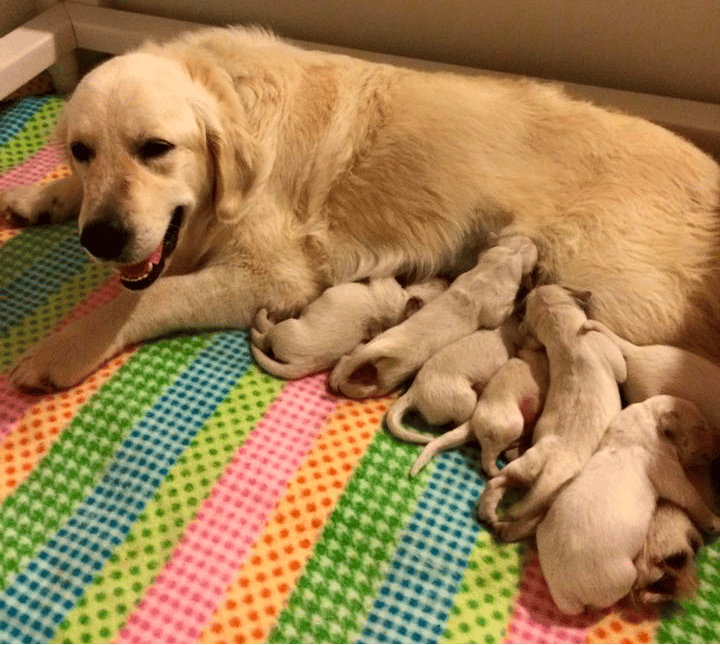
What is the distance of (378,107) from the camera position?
1.89 metres

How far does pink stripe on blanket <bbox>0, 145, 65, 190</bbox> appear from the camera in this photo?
2285 mm

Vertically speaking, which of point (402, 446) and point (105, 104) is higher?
point (105, 104)

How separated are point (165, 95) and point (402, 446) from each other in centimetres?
97

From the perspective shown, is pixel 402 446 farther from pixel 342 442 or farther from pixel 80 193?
pixel 80 193

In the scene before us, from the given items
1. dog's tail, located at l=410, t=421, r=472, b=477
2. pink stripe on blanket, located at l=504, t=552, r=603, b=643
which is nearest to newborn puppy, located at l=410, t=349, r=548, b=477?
dog's tail, located at l=410, t=421, r=472, b=477

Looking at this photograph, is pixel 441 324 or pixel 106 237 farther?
pixel 441 324

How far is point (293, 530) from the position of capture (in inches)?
56.3

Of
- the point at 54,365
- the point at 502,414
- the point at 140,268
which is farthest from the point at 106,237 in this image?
the point at 502,414

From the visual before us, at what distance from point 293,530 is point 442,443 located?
14.7 inches

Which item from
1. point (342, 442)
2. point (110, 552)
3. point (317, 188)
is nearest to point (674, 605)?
point (342, 442)

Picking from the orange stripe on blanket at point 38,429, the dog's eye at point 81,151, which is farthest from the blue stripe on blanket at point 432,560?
the dog's eye at point 81,151

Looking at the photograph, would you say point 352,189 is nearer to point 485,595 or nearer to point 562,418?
point 562,418

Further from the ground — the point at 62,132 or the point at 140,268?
the point at 62,132

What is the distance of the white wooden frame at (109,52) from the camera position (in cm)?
213
